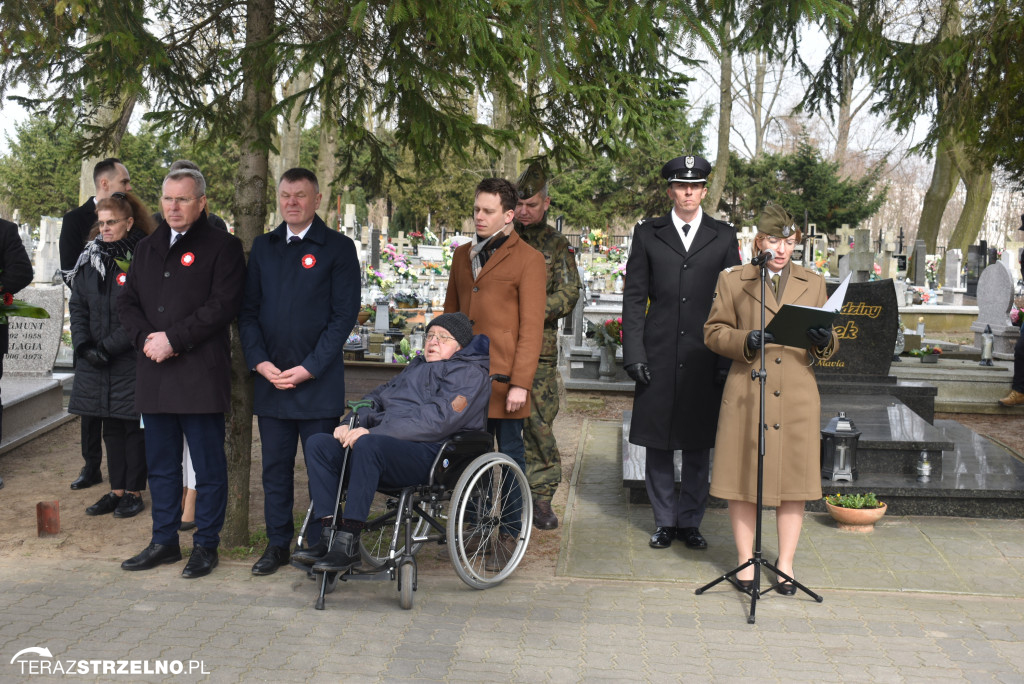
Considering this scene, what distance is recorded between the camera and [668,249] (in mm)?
5418

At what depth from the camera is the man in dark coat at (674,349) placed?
5383 millimetres

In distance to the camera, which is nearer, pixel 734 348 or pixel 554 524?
pixel 734 348

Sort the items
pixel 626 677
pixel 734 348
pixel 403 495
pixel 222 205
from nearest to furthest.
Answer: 1. pixel 626 677
2. pixel 403 495
3. pixel 734 348
4. pixel 222 205

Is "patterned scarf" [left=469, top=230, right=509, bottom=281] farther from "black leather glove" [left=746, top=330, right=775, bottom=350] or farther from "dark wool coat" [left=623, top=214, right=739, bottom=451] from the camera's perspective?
"black leather glove" [left=746, top=330, right=775, bottom=350]

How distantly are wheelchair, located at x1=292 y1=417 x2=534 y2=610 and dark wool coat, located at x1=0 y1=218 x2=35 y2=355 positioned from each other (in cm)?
290

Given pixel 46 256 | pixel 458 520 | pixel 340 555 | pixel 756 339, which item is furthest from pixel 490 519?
pixel 46 256

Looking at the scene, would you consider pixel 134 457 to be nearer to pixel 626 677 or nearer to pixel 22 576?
pixel 22 576

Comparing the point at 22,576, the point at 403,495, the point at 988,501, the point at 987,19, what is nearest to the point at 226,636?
the point at 403,495

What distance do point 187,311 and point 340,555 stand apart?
148 centimetres

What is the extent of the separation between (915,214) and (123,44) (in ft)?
253

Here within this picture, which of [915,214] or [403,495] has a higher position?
[915,214]

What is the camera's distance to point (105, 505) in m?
6.11

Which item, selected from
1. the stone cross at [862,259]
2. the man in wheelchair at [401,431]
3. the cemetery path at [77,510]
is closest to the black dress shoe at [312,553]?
the man in wheelchair at [401,431]

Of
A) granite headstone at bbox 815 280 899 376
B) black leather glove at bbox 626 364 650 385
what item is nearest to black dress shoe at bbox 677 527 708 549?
black leather glove at bbox 626 364 650 385
